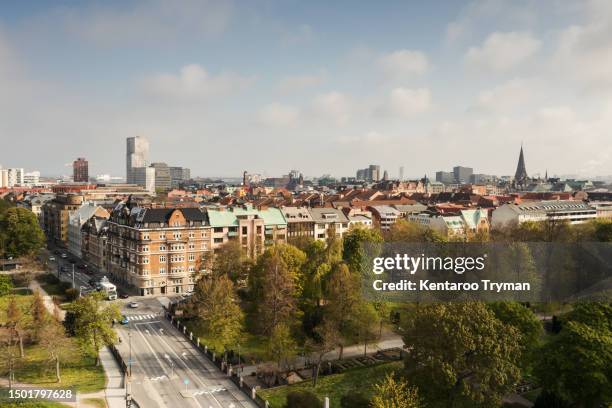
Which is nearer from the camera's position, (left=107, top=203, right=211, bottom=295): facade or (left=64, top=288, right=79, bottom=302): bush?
(left=64, top=288, right=79, bottom=302): bush

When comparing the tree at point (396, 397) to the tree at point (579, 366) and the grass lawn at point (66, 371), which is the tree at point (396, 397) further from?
the grass lawn at point (66, 371)

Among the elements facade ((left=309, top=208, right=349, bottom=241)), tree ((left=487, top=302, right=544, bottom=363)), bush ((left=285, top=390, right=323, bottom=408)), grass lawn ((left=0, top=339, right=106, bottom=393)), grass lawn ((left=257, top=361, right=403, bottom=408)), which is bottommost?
grass lawn ((left=257, top=361, right=403, bottom=408))

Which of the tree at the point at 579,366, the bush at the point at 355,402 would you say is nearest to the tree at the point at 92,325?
the bush at the point at 355,402

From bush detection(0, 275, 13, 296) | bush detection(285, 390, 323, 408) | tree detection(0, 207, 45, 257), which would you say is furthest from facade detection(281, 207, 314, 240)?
bush detection(285, 390, 323, 408)

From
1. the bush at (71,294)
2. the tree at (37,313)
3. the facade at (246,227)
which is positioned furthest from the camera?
the facade at (246,227)

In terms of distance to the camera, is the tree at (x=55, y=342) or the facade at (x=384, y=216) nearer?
the tree at (x=55, y=342)

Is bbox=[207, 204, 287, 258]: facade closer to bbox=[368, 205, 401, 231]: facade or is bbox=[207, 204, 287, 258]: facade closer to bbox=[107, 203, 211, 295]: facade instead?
bbox=[107, 203, 211, 295]: facade

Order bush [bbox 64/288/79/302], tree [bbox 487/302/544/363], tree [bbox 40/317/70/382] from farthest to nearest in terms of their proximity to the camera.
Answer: bush [bbox 64/288/79/302]
tree [bbox 40/317/70/382]
tree [bbox 487/302/544/363]

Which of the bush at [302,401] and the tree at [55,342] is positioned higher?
the tree at [55,342]
